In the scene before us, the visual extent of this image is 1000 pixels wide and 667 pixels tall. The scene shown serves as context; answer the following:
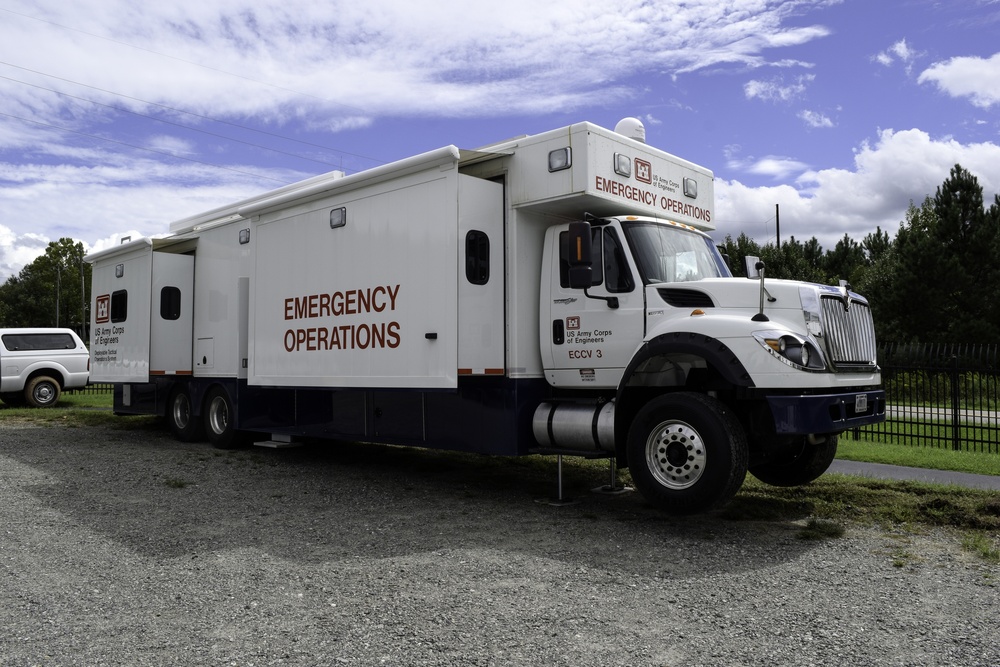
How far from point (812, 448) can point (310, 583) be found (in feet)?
15.4

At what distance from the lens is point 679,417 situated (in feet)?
20.7

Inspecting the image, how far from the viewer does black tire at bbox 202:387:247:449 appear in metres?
11.4

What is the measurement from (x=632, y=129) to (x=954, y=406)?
6983 millimetres

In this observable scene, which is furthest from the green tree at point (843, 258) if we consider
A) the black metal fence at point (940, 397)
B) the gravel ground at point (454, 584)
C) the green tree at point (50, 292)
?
the green tree at point (50, 292)

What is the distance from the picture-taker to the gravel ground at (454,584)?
3959 mm

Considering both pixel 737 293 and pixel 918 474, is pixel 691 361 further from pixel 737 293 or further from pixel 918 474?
pixel 918 474

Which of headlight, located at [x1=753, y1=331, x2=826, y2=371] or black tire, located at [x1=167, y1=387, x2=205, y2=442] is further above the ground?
headlight, located at [x1=753, y1=331, x2=826, y2=371]

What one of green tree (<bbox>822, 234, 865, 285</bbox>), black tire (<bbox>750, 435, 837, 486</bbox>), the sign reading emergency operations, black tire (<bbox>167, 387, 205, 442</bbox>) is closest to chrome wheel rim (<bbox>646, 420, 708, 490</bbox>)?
black tire (<bbox>750, 435, 837, 486</bbox>)

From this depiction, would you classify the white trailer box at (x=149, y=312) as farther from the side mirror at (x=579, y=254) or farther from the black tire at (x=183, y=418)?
the side mirror at (x=579, y=254)

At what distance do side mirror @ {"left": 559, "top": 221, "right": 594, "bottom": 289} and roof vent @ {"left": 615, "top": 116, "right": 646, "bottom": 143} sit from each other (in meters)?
1.80

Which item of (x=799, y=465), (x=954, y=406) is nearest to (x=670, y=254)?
(x=799, y=465)

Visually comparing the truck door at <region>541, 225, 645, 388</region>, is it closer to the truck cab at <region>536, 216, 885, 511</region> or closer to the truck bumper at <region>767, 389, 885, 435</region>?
the truck cab at <region>536, 216, 885, 511</region>

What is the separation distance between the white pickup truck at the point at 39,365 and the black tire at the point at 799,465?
58.8 feet

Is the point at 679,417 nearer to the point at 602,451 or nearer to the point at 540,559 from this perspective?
the point at 602,451
